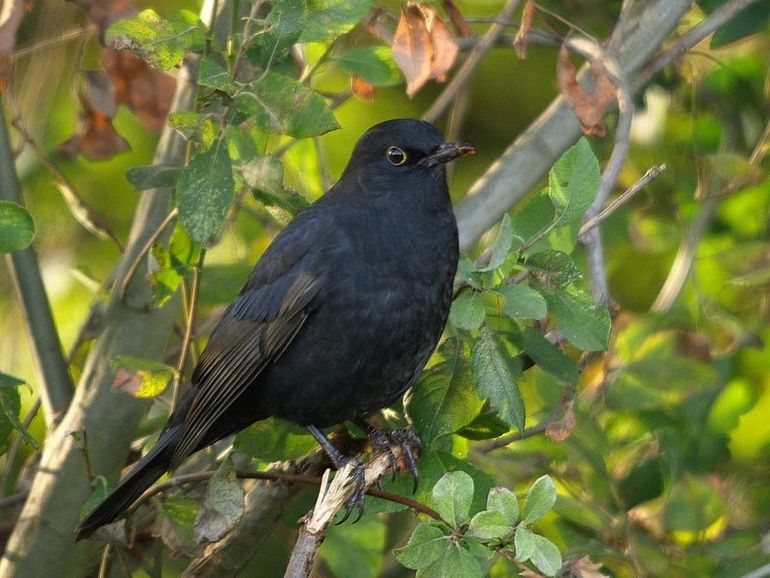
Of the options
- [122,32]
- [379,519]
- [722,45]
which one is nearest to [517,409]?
[379,519]

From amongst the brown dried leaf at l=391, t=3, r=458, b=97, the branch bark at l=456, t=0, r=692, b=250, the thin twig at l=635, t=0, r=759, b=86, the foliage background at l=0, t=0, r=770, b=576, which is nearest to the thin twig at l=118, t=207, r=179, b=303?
the foliage background at l=0, t=0, r=770, b=576

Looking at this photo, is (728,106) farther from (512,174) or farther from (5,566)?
(5,566)

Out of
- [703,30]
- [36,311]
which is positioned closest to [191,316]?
[36,311]

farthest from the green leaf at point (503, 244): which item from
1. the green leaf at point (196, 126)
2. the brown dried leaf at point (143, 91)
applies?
the brown dried leaf at point (143, 91)

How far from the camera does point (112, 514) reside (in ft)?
12.3

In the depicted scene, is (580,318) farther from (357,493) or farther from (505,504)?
(357,493)

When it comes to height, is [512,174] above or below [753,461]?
above

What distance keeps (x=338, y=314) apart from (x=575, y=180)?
Result: 96cm

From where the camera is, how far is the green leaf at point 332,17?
344 cm

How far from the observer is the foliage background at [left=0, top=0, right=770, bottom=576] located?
13.2 ft

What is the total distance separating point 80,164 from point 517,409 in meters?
3.48

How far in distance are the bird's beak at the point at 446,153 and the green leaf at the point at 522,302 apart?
40.0 inches

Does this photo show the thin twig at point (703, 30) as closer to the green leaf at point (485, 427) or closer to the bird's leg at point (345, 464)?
the green leaf at point (485, 427)

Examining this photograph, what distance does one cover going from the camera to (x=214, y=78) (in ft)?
10.5
